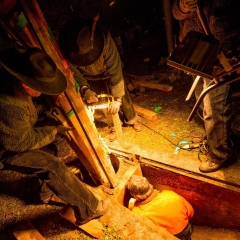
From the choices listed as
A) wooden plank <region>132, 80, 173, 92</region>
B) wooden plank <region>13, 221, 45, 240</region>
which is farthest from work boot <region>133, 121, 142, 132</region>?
wooden plank <region>13, 221, 45, 240</region>

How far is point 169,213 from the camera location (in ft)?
10.7

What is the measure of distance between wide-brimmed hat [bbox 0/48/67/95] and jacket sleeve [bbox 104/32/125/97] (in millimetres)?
1772

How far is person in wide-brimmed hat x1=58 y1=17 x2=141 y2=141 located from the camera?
3.26m

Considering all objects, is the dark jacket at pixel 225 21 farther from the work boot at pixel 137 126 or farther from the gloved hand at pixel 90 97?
the work boot at pixel 137 126

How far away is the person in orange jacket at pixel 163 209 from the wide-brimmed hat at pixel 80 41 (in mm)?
2198

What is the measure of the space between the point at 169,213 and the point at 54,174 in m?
1.77

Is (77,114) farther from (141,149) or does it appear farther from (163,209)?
(141,149)

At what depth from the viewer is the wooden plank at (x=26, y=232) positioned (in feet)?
11.0

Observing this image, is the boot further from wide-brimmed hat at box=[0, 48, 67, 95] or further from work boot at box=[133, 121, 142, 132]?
wide-brimmed hat at box=[0, 48, 67, 95]

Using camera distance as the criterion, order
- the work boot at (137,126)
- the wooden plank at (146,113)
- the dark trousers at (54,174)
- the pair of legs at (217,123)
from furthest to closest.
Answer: the wooden plank at (146,113), the work boot at (137,126), the pair of legs at (217,123), the dark trousers at (54,174)

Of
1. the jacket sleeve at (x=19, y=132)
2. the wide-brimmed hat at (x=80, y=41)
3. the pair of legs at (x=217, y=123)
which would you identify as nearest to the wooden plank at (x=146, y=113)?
the pair of legs at (x=217, y=123)

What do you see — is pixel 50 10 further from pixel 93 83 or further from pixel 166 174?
pixel 166 174

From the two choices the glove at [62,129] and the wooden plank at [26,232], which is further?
the wooden plank at [26,232]

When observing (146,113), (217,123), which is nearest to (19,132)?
(217,123)
